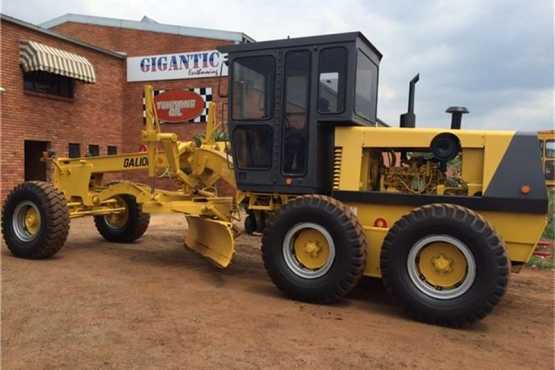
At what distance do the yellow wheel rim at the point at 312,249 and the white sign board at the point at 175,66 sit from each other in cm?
973

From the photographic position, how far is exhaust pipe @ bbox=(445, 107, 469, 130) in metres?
4.84

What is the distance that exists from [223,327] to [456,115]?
301cm

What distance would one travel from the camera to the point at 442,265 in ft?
14.2

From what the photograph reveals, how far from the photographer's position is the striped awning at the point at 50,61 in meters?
12.0

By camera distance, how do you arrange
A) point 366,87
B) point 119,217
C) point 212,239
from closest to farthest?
point 366,87
point 212,239
point 119,217

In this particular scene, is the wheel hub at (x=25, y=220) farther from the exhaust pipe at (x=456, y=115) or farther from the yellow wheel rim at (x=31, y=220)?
the exhaust pipe at (x=456, y=115)

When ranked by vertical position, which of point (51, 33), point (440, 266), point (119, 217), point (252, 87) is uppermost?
point (51, 33)

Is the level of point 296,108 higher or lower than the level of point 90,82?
lower

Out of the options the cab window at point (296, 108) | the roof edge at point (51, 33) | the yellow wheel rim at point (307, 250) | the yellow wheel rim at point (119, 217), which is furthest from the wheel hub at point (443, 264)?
the roof edge at point (51, 33)

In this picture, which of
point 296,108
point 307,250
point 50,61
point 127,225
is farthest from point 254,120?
point 50,61

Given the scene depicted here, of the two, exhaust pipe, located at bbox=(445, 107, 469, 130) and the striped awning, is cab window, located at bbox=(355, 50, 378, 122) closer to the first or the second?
exhaust pipe, located at bbox=(445, 107, 469, 130)

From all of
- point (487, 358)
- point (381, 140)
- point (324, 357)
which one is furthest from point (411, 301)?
point (381, 140)

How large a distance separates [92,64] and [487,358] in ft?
45.1

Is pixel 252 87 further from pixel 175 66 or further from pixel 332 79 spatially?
pixel 175 66
